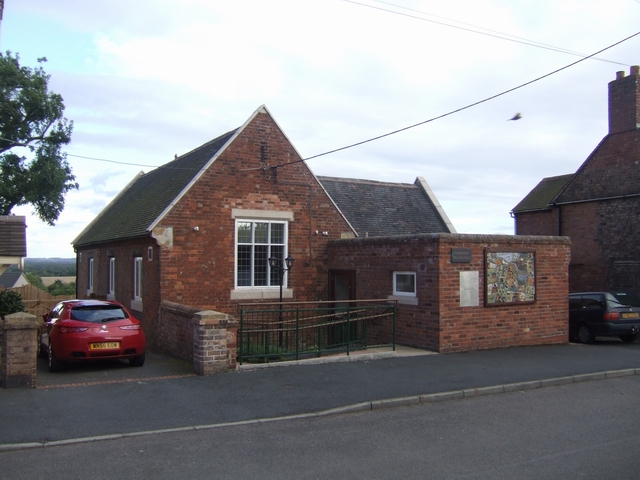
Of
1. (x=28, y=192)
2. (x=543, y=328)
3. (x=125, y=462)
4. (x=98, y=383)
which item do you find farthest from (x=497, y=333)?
(x=28, y=192)

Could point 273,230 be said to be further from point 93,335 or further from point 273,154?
point 93,335

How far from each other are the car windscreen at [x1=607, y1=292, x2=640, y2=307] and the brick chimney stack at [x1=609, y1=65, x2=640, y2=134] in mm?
7587

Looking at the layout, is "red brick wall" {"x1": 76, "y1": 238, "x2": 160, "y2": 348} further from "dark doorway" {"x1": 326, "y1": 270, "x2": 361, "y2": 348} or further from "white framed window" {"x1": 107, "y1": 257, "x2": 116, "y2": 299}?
"dark doorway" {"x1": 326, "y1": 270, "x2": 361, "y2": 348}

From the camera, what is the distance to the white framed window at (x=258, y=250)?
16.8 meters

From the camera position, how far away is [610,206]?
22.2 meters

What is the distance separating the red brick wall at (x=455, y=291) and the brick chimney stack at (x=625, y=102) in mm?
8986

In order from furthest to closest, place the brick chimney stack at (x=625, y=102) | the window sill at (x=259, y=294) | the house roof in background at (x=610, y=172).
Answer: the brick chimney stack at (x=625, y=102), the house roof in background at (x=610, y=172), the window sill at (x=259, y=294)

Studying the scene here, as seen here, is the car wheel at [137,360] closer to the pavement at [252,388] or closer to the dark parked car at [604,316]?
the pavement at [252,388]

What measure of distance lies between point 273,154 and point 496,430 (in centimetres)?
1153

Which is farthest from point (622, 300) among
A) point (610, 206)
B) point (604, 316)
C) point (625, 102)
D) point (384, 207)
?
point (625, 102)

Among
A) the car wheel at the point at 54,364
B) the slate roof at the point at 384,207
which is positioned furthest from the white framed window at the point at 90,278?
the car wheel at the point at 54,364

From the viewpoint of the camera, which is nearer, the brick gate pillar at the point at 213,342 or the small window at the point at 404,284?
the brick gate pillar at the point at 213,342

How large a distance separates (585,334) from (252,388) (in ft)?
38.9

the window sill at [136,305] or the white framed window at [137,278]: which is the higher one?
the white framed window at [137,278]
